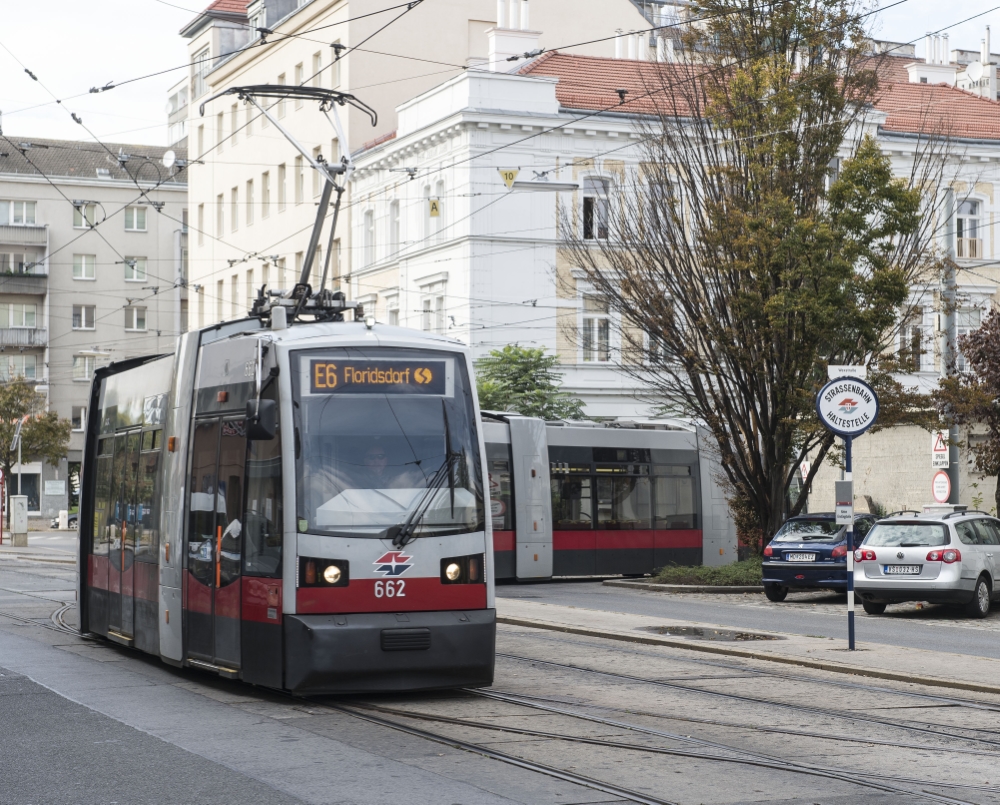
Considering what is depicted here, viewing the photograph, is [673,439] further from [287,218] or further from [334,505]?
[287,218]

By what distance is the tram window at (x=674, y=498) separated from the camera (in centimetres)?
3278

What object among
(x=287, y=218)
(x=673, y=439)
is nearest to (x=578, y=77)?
(x=287, y=218)

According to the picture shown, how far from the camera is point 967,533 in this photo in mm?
23141

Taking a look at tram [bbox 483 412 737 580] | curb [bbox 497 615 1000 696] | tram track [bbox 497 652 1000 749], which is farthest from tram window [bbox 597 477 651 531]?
tram track [bbox 497 652 1000 749]

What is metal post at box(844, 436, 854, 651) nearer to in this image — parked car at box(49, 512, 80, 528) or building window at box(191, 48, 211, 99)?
building window at box(191, 48, 211, 99)

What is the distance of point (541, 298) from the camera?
154ft

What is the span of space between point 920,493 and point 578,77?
17.3m

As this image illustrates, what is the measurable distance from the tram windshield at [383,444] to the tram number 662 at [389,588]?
0.37 m

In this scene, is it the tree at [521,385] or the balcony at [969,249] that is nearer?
the tree at [521,385]

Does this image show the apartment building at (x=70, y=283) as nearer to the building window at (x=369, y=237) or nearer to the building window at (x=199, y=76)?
the building window at (x=199, y=76)

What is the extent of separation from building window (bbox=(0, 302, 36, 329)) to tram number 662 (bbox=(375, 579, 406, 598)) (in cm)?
7523

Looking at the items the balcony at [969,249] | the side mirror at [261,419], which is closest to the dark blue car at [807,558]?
the side mirror at [261,419]

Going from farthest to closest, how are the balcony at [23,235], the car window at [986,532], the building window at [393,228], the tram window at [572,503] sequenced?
the balcony at [23,235], the building window at [393,228], the tram window at [572,503], the car window at [986,532]

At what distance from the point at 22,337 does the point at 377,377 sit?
7459 centimetres
